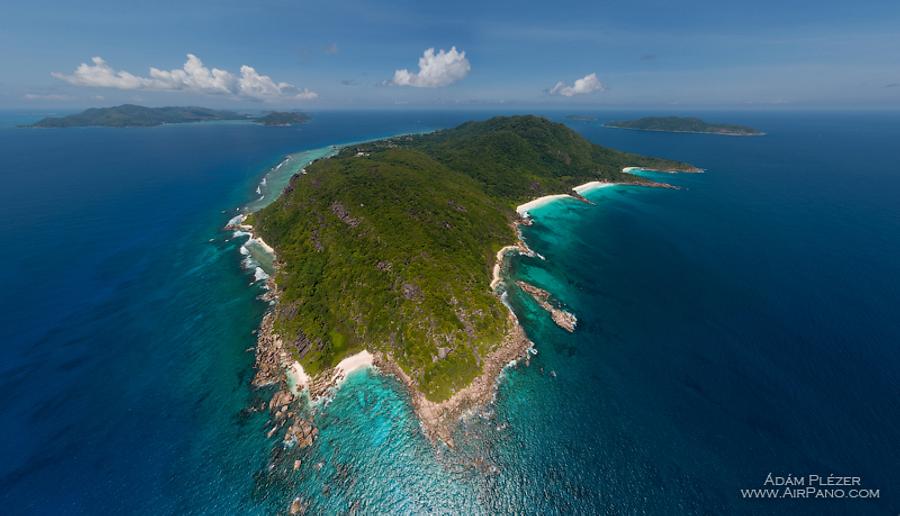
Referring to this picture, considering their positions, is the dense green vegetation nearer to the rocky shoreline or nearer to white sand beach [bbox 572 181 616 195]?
the rocky shoreline

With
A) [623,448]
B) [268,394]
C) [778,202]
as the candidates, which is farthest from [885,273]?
[268,394]

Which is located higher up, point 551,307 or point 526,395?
Answer: point 551,307

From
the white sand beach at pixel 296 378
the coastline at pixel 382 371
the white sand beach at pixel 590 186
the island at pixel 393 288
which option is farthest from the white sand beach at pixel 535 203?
the white sand beach at pixel 296 378

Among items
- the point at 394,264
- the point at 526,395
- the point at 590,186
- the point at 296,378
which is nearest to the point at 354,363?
the point at 296,378

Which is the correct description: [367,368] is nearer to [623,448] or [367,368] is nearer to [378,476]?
A: [378,476]

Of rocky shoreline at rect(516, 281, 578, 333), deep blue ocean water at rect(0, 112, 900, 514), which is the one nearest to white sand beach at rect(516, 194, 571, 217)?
deep blue ocean water at rect(0, 112, 900, 514)

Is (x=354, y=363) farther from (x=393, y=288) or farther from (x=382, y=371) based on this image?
(x=393, y=288)
